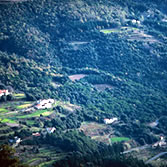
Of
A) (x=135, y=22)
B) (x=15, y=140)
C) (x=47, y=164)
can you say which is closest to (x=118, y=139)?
(x=15, y=140)

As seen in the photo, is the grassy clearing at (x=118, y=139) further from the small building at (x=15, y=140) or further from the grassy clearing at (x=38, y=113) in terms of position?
the small building at (x=15, y=140)

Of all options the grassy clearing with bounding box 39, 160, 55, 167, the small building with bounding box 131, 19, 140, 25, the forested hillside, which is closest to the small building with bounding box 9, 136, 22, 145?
the forested hillside

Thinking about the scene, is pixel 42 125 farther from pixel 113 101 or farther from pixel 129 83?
pixel 129 83

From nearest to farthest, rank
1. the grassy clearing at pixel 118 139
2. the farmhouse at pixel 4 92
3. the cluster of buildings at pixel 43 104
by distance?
the grassy clearing at pixel 118 139 < the cluster of buildings at pixel 43 104 < the farmhouse at pixel 4 92

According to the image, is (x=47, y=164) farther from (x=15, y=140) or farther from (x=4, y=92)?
(x=4, y=92)

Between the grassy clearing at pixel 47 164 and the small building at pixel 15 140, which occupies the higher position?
the grassy clearing at pixel 47 164

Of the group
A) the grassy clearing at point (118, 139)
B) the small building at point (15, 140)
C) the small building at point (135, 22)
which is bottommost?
the grassy clearing at point (118, 139)

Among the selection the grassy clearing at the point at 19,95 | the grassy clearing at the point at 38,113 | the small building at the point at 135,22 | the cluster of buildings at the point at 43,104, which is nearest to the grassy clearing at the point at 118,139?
the grassy clearing at the point at 38,113

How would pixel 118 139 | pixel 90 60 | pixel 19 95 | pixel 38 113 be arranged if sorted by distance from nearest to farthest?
pixel 118 139 < pixel 38 113 < pixel 19 95 < pixel 90 60
